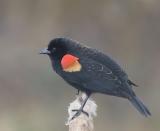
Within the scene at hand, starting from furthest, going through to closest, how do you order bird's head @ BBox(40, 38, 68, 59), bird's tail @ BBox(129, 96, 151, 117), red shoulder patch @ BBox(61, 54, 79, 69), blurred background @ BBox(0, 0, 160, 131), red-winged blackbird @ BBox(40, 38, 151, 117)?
blurred background @ BBox(0, 0, 160, 131) → bird's head @ BBox(40, 38, 68, 59) → red shoulder patch @ BBox(61, 54, 79, 69) → red-winged blackbird @ BBox(40, 38, 151, 117) → bird's tail @ BBox(129, 96, 151, 117)

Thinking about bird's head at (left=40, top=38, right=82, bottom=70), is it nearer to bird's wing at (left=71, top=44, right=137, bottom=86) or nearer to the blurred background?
A: bird's wing at (left=71, top=44, right=137, bottom=86)

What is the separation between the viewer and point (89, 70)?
28.2 ft

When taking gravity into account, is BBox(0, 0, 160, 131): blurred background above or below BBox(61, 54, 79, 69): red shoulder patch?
below

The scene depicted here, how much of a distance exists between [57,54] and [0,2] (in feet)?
22.2

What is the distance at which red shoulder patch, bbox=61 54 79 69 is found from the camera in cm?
858

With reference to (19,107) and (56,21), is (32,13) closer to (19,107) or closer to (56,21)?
(56,21)

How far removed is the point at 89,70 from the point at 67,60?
209mm

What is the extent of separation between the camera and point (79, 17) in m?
15.3

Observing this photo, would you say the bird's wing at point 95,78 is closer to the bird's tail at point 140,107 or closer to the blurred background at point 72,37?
the bird's tail at point 140,107

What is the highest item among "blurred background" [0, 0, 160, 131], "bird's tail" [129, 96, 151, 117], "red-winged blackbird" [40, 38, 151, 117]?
"red-winged blackbird" [40, 38, 151, 117]

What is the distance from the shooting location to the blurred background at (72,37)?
42.6ft

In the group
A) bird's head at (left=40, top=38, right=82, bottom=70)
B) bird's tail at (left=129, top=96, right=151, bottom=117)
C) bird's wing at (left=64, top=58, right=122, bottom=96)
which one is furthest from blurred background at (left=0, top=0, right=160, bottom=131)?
bird's tail at (left=129, top=96, right=151, bottom=117)

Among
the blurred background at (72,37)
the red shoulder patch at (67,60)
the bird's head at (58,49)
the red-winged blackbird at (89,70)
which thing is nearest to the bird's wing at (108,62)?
the red-winged blackbird at (89,70)

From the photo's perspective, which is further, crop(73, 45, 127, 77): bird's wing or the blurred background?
the blurred background
